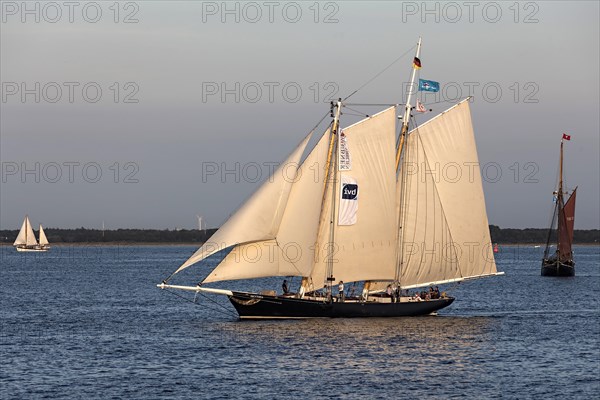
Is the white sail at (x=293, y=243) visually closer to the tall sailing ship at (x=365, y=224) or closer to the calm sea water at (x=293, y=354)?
the tall sailing ship at (x=365, y=224)

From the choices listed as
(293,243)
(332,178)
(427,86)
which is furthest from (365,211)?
(427,86)

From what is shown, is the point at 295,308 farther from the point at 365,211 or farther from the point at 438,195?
the point at 438,195

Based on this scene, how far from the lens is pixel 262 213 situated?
61.9m

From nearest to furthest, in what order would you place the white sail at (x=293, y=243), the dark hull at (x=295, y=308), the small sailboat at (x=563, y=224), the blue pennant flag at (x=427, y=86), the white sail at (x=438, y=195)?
the white sail at (x=293, y=243)
the dark hull at (x=295, y=308)
the white sail at (x=438, y=195)
the blue pennant flag at (x=427, y=86)
the small sailboat at (x=563, y=224)

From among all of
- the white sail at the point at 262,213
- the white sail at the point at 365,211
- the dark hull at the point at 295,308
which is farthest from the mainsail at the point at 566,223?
the white sail at the point at 262,213

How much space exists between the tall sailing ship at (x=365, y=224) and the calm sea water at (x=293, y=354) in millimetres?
2161

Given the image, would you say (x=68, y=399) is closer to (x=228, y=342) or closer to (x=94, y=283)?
(x=228, y=342)

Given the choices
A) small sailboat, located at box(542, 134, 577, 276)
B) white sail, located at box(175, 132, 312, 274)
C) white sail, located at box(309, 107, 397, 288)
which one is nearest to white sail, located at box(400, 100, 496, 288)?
white sail, located at box(309, 107, 397, 288)

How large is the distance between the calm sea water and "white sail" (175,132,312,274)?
494 centimetres

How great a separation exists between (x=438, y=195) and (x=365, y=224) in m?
5.41

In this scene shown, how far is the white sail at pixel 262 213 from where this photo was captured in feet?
200

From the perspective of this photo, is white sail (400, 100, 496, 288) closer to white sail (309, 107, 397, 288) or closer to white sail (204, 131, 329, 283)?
white sail (309, 107, 397, 288)

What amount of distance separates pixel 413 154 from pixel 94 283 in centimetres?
6193

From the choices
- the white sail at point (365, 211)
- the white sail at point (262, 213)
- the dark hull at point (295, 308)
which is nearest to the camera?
the white sail at point (262, 213)
